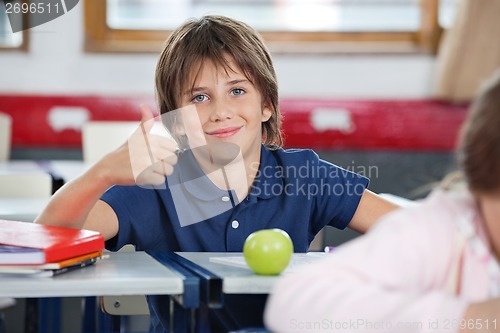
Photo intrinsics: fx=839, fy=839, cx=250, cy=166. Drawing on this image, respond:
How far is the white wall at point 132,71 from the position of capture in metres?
4.17

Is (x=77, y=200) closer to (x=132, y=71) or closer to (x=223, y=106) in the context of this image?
(x=223, y=106)

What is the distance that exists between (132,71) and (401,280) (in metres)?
3.41

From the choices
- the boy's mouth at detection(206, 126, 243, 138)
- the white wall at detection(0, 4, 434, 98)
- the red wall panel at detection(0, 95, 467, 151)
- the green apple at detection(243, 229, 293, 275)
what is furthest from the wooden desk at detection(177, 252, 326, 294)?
the white wall at detection(0, 4, 434, 98)

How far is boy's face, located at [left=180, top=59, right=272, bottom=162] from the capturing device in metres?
1.83

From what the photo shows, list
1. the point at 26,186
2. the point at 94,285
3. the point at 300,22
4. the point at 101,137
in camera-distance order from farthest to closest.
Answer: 1. the point at 300,22
2. the point at 101,137
3. the point at 26,186
4. the point at 94,285

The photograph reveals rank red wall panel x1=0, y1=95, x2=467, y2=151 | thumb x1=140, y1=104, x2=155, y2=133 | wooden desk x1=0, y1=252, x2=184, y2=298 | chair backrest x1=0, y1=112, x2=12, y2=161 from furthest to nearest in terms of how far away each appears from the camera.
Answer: red wall panel x1=0, y1=95, x2=467, y2=151 → chair backrest x1=0, y1=112, x2=12, y2=161 → thumb x1=140, y1=104, x2=155, y2=133 → wooden desk x1=0, y1=252, x2=184, y2=298

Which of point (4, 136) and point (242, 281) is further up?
point (242, 281)

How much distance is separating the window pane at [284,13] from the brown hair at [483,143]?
11.3ft

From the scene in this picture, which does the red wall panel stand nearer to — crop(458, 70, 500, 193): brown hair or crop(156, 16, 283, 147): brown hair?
crop(156, 16, 283, 147): brown hair

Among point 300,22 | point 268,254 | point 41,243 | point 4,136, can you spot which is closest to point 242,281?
point 268,254

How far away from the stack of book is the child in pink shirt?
46 cm

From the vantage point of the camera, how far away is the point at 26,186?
2.85m

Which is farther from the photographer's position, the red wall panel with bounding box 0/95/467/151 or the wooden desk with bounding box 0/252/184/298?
the red wall panel with bounding box 0/95/467/151

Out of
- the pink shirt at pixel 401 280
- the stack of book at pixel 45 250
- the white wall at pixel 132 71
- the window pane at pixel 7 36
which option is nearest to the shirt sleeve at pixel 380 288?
the pink shirt at pixel 401 280
